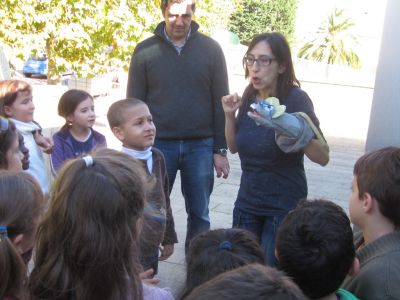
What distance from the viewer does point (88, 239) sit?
158 cm

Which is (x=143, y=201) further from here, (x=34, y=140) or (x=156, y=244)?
(x=34, y=140)

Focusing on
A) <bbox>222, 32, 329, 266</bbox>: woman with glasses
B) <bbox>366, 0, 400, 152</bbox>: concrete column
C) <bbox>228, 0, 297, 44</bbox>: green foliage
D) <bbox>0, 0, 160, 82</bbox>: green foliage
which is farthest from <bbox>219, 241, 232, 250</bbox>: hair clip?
<bbox>228, 0, 297, 44</bbox>: green foliage

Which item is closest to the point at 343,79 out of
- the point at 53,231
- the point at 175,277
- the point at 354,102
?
the point at 354,102

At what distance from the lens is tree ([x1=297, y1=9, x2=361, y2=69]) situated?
38344mm

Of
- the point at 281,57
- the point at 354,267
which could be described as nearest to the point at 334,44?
the point at 281,57

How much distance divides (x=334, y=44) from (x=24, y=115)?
3813 centimetres

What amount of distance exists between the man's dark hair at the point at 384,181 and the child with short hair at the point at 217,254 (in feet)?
1.85

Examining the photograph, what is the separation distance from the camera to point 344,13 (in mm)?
42281

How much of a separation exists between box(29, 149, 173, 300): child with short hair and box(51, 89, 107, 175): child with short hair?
74.1 inches

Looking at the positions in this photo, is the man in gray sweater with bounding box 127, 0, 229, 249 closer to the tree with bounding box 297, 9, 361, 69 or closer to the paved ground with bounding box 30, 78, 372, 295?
the paved ground with bounding box 30, 78, 372, 295

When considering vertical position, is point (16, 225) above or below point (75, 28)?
below

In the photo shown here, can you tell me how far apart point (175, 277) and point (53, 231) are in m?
2.41

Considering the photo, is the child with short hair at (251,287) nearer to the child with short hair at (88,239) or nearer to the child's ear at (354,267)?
the child with short hair at (88,239)

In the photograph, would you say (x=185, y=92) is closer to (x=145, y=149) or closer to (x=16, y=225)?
(x=145, y=149)
